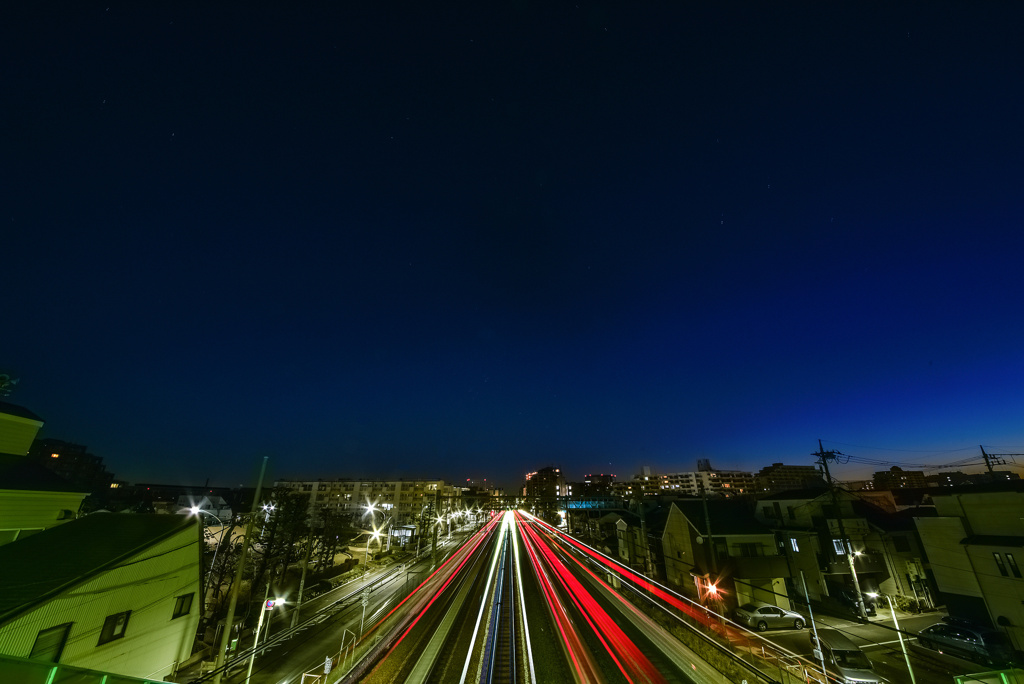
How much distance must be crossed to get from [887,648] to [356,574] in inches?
1730

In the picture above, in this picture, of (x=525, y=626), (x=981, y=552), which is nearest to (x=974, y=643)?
(x=981, y=552)

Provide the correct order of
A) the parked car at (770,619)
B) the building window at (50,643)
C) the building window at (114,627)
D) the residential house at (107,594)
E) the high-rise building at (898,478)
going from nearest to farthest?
the building window at (50,643) < the residential house at (107,594) < the building window at (114,627) < the parked car at (770,619) < the high-rise building at (898,478)

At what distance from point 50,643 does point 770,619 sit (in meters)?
36.8

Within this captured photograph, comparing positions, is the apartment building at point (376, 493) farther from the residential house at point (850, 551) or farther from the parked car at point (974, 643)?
the parked car at point (974, 643)

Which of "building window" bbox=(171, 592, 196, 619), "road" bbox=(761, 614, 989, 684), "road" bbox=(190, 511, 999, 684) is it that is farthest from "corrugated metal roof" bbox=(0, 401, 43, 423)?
"road" bbox=(761, 614, 989, 684)

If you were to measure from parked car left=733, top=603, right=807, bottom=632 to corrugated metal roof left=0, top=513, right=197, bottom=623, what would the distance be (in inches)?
1363

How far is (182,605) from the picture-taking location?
62.0ft

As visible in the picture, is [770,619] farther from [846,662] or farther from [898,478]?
[898,478]

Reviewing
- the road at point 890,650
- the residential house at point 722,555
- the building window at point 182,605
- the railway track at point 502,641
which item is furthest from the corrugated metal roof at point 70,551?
the residential house at point 722,555

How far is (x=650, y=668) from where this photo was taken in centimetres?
1783

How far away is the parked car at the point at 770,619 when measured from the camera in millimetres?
24781

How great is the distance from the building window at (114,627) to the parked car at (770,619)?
34587mm

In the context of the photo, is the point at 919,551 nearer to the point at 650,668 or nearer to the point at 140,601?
the point at 650,668

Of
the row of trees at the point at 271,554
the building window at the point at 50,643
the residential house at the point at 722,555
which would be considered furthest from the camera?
the row of trees at the point at 271,554
